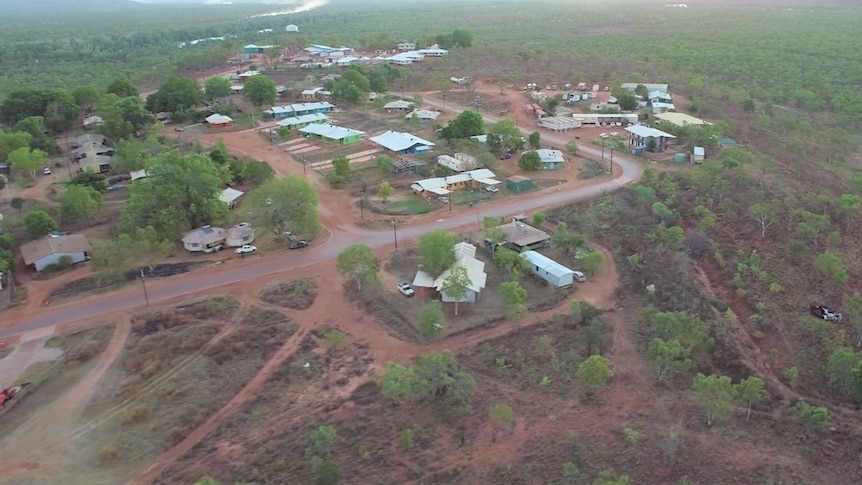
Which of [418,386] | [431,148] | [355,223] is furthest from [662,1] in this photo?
[418,386]

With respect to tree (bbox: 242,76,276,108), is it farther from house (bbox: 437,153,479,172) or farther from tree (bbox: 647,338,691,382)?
tree (bbox: 647,338,691,382)

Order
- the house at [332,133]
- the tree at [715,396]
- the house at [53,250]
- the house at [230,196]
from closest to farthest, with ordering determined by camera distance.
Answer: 1. the tree at [715,396]
2. the house at [53,250]
3. the house at [230,196]
4. the house at [332,133]

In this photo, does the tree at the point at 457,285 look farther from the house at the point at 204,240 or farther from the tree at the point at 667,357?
the house at the point at 204,240

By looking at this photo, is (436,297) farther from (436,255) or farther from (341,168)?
(341,168)

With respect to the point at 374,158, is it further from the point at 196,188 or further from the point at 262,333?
the point at 262,333

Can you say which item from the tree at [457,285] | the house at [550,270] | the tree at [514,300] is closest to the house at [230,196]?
the tree at [457,285]

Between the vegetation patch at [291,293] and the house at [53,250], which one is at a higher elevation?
the house at [53,250]
